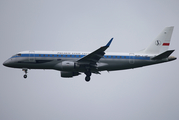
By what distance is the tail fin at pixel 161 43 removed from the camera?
38.0 m

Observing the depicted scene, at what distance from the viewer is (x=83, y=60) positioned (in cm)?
3453

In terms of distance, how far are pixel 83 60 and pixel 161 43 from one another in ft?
39.2

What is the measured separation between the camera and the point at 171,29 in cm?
3922

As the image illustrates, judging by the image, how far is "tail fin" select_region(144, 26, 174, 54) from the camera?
38034mm

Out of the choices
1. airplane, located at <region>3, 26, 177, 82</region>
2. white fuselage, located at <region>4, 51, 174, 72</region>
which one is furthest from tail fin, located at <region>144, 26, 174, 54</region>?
white fuselage, located at <region>4, 51, 174, 72</region>

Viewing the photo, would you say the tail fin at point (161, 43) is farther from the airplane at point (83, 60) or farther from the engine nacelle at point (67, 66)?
the engine nacelle at point (67, 66)

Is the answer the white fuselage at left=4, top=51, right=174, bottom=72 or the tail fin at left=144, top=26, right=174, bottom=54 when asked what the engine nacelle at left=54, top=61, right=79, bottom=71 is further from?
the tail fin at left=144, top=26, right=174, bottom=54

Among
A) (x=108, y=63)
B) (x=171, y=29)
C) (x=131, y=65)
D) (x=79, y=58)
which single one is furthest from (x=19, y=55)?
(x=171, y=29)

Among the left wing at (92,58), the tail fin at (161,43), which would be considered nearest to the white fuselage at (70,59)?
the left wing at (92,58)

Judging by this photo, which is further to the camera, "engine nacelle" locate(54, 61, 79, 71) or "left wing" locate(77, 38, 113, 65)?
"engine nacelle" locate(54, 61, 79, 71)

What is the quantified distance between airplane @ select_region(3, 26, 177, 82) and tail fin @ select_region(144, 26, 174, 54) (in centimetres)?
110

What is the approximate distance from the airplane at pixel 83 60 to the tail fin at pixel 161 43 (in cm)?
110

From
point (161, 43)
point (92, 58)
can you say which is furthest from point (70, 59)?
point (161, 43)

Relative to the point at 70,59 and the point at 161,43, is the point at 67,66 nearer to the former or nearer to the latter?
the point at 70,59
